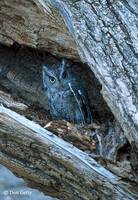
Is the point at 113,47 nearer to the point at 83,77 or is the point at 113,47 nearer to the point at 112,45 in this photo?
the point at 112,45

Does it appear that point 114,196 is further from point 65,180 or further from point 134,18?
point 134,18

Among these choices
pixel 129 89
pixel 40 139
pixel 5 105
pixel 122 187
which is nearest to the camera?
pixel 129 89

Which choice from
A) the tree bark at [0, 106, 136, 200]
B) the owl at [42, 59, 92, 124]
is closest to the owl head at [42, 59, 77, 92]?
the owl at [42, 59, 92, 124]

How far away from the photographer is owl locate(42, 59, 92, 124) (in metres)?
2.72

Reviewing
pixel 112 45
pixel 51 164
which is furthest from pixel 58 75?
pixel 112 45

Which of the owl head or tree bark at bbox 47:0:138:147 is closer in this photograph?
tree bark at bbox 47:0:138:147

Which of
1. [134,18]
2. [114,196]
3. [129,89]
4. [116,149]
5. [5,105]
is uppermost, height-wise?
[134,18]

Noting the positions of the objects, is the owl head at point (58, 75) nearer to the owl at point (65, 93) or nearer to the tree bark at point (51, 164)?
the owl at point (65, 93)

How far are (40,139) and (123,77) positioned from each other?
1.85 ft

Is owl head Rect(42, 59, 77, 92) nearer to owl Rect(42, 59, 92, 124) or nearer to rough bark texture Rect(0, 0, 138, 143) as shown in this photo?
owl Rect(42, 59, 92, 124)

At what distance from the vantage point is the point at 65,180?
250 centimetres

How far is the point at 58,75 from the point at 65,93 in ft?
0.34

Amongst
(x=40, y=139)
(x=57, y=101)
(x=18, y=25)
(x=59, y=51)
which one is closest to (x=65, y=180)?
(x=40, y=139)

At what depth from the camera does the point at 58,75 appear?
9.43 ft
